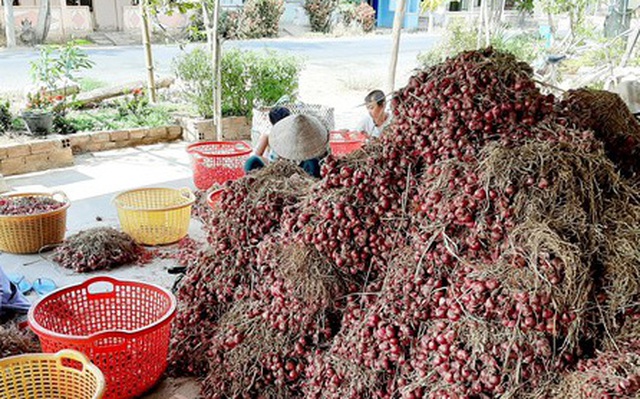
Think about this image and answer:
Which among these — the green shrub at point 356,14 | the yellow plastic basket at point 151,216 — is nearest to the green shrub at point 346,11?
the green shrub at point 356,14

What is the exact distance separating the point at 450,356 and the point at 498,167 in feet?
2.05

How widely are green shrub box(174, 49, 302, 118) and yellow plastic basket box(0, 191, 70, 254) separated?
12.4ft

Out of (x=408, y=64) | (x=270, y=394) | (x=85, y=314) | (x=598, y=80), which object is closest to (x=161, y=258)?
(x=85, y=314)

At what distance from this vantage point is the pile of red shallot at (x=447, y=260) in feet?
5.31

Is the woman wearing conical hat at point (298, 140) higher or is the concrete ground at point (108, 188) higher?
the woman wearing conical hat at point (298, 140)

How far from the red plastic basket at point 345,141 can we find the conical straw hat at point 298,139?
62.5 inches

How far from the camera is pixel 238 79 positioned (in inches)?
303

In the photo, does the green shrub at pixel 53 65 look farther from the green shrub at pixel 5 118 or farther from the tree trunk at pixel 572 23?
the tree trunk at pixel 572 23

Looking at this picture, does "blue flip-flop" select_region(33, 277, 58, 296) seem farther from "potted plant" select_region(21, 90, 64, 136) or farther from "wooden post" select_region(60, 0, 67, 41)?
"wooden post" select_region(60, 0, 67, 41)

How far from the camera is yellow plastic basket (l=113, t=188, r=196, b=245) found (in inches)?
167

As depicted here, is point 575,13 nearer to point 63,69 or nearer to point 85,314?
point 63,69

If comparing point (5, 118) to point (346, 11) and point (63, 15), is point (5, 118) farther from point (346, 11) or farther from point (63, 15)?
point (346, 11)

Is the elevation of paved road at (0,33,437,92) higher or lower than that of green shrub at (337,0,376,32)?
lower

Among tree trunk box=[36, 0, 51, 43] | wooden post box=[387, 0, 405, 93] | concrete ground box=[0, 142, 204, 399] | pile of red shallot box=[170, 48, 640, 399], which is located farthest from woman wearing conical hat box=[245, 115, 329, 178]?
tree trunk box=[36, 0, 51, 43]
